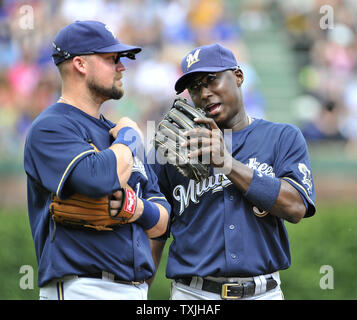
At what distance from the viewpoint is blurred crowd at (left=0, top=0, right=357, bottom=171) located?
25.2 ft

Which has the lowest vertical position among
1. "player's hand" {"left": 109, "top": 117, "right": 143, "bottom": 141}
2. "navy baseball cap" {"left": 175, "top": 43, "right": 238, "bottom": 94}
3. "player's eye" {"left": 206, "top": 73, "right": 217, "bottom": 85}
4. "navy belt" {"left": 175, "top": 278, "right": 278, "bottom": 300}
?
"navy belt" {"left": 175, "top": 278, "right": 278, "bottom": 300}

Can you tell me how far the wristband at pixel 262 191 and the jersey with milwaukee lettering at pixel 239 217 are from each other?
121mm

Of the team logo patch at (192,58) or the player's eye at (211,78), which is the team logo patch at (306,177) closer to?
the player's eye at (211,78)

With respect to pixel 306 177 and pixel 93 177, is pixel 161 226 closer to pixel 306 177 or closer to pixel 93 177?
pixel 93 177

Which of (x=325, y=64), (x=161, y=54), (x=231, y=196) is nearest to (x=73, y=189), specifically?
(x=231, y=196)

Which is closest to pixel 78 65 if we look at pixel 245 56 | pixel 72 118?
pixel 72 118

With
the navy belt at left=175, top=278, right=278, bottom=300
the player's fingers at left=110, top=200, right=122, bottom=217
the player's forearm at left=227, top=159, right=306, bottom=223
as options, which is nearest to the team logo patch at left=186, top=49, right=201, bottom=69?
the player's forearm at left=227, top=159, right=306, bottom=223

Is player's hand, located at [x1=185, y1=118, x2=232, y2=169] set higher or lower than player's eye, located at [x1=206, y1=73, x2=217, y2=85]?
lower

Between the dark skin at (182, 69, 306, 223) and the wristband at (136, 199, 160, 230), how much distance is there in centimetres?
30

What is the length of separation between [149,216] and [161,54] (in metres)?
5.88

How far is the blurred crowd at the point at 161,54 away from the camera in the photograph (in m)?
7.67

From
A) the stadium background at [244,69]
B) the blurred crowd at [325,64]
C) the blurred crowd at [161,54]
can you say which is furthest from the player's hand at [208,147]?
the blurred crowd at [325,64]

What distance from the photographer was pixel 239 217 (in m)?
2.92

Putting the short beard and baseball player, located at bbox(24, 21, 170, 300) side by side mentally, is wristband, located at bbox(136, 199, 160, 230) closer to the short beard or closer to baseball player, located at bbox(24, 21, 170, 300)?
baseball player, located at bbox(24, 21, 170, 300)
